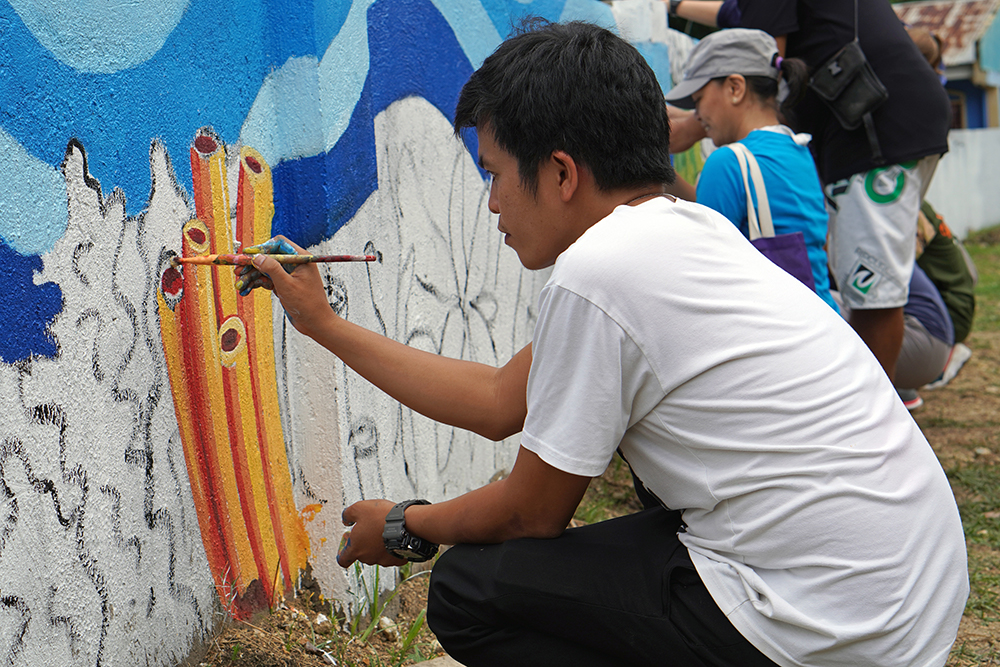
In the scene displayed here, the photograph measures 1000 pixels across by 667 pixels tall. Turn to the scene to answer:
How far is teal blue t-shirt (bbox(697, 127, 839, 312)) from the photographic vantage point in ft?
8.95

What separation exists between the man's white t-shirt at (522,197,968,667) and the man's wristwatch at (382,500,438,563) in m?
0.39

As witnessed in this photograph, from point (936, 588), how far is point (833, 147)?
246cm

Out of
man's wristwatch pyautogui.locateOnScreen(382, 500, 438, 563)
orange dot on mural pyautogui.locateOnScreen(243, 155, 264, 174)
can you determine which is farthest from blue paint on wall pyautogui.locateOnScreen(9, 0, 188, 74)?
man's wristwatch pyautogui.locateOnScreen(382, 500, 438, 563)

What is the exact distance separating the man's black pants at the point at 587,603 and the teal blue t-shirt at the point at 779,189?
4.15 feet

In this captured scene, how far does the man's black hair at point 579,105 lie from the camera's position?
155 centimetres

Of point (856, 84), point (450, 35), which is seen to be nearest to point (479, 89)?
point (450, 35)

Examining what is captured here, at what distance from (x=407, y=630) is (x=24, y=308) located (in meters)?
1.38

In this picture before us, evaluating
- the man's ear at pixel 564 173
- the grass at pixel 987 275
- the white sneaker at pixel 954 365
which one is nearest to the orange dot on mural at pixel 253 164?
the man's ear at pixel 564 173

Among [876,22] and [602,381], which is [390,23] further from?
[876,22]

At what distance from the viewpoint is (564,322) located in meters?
1.46

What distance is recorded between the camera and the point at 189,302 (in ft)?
6.52

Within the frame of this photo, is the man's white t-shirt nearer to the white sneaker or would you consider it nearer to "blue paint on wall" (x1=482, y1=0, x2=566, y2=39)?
"blue paint on wall" (x1=482, y1=0, x2=566, y2=39)

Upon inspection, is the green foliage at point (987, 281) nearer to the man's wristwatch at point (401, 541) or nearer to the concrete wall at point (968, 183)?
the concrete wall at point (968, 183)

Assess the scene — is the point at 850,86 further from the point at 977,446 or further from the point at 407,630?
the point at 407,630
